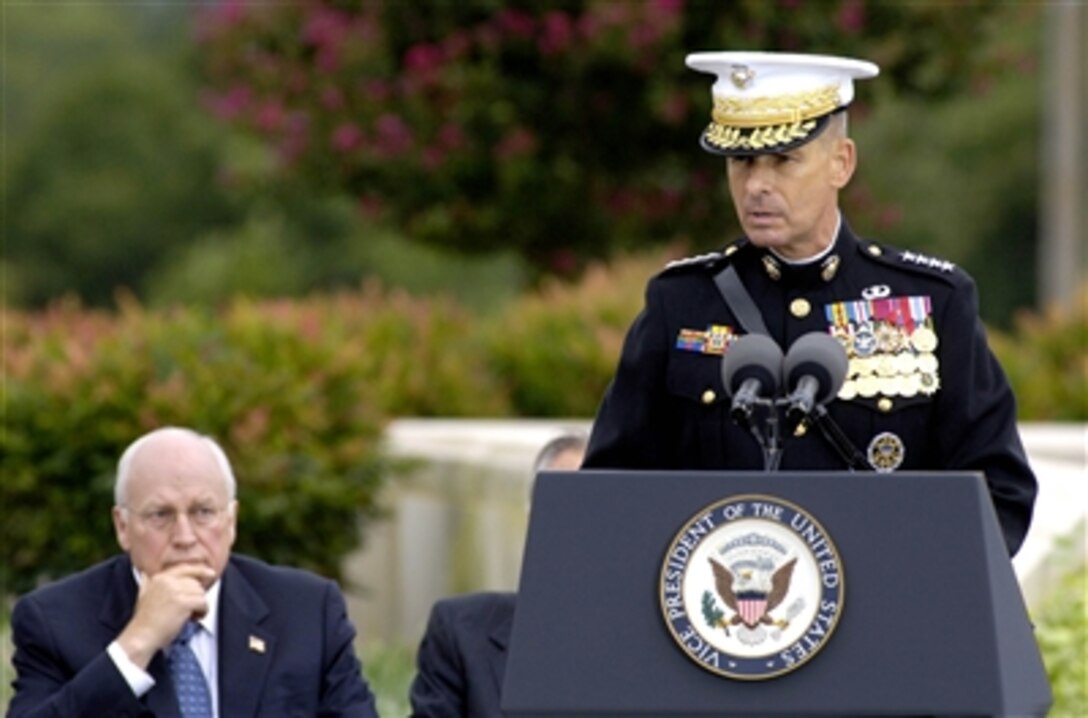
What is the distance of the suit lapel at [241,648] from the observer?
5.90 meters

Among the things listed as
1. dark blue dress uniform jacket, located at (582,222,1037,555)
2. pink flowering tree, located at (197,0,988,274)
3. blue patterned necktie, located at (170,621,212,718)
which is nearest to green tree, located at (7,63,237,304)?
pink flowering tree, located at (197,0,988,274)

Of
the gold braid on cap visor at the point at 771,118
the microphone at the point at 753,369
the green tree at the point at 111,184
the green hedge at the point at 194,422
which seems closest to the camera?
the microphone at the point at 753,369

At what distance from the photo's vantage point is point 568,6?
48.3 feet

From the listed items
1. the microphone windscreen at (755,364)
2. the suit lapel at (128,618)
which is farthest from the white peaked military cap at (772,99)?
the suit lapel at (128,618)

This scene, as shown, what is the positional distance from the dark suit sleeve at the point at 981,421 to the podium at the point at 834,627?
496 millimetres

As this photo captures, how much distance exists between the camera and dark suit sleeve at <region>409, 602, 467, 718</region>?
20.4ft

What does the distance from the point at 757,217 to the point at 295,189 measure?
12.8 metres

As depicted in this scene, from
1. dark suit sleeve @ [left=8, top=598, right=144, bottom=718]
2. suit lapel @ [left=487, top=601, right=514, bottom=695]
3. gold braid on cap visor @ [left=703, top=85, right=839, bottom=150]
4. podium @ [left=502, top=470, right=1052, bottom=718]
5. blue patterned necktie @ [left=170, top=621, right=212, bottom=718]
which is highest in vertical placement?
gold braid on cap visor @ [left=703, top=85, right=839, bottom=150]

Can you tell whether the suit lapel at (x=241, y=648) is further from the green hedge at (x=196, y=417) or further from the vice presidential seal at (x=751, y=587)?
the green hedge at (x=196, y=417)

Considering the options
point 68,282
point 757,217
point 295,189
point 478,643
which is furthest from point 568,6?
point 68,282

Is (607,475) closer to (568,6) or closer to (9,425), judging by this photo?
(9,425)

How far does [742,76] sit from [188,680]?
2224 mm

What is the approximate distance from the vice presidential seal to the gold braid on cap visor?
A: 78 centimetres

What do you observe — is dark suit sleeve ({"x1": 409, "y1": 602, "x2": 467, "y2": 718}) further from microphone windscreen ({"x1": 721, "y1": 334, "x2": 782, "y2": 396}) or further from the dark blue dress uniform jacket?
microphone windscreen ({"x1": 721, "y1": 334, "x2": 782, "y2": 396})
